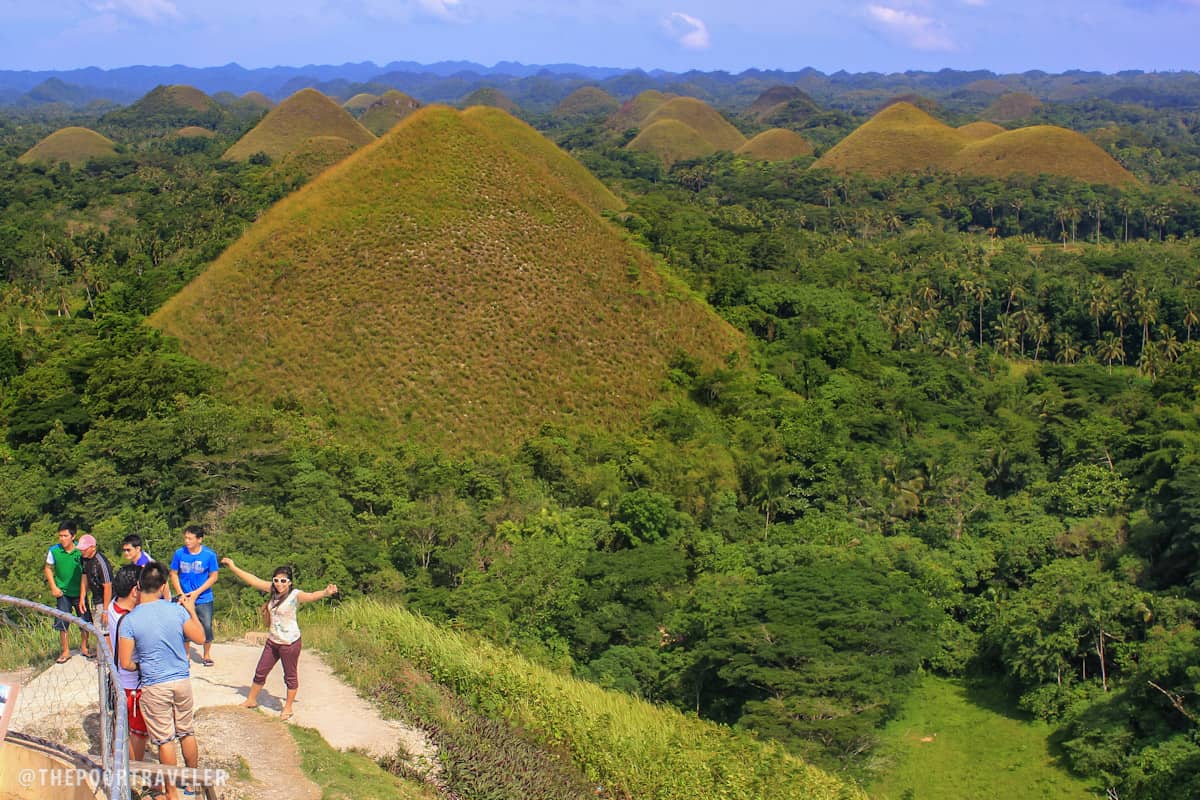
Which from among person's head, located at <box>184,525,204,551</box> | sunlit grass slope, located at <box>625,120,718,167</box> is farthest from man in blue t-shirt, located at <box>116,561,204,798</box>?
sunlit grass slope, located at <box>625,120,718,167</box>

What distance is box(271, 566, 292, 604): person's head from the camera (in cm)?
706

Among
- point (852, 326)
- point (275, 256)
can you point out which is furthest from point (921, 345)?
point (275, 256)

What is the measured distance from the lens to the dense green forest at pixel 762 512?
14.2m

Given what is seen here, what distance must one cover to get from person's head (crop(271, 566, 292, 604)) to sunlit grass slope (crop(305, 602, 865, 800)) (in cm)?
141

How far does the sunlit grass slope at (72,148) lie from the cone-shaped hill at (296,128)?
57.7 ft

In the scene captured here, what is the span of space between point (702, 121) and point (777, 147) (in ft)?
72.5

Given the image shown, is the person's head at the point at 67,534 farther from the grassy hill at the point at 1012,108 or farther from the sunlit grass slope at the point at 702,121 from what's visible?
the grassy hill at the point at 1012,108

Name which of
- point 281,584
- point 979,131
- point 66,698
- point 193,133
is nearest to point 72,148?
point 193,133

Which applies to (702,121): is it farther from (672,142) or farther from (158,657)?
(158,657)

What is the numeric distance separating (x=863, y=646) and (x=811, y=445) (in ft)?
27.3

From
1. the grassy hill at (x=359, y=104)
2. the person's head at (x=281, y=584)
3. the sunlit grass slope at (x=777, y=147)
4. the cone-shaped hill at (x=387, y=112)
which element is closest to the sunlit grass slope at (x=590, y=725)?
the person's head at (x=281, y=584)

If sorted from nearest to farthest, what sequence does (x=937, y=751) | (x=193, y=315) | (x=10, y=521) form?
(x=937, y=751), (x=10, y=521), (x=193, y=315)

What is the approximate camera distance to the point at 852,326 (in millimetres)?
33906

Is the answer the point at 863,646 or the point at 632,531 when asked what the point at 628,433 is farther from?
the point at 863,646
